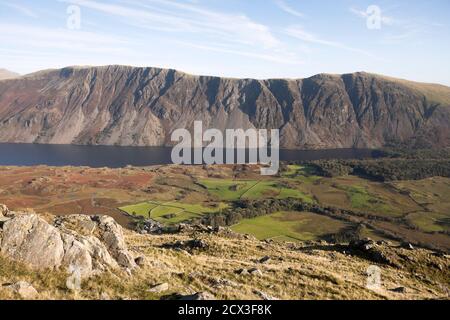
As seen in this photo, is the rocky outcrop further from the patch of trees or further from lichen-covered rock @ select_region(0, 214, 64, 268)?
the patch of trees

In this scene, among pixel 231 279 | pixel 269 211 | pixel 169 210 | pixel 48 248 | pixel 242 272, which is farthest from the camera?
pixel 269 211

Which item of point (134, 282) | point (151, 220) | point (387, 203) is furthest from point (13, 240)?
point (387, 203)

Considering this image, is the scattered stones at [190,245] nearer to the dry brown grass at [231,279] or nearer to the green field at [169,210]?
the dry brown grass at [231,279]

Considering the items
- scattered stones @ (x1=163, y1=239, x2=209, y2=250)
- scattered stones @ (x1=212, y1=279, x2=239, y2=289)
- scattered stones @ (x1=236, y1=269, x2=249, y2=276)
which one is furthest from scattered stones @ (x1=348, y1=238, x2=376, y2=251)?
scattered stones @ (x1=212, y1=279, x2=239, y2=289)

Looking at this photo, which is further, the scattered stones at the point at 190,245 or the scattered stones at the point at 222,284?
the scattered stones at the point at 190,245

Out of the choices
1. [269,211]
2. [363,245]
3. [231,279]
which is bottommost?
[269,211]

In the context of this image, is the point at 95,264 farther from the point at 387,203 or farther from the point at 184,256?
the point at 387,203

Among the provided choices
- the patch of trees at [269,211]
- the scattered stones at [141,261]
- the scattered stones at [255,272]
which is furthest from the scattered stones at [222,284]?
the patch of trees at [269,211]

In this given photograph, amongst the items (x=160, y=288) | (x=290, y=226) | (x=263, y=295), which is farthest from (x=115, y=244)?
(x=290, y=226)

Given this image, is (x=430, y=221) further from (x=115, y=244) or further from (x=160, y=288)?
(x=160, y=288)
